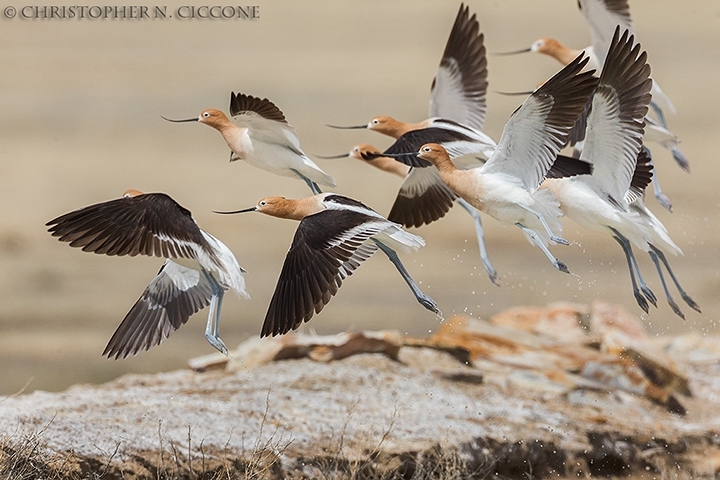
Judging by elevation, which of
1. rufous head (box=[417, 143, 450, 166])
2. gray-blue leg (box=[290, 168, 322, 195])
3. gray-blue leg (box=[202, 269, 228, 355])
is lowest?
gray-blue leg (box=[202, 269, 228, 355])

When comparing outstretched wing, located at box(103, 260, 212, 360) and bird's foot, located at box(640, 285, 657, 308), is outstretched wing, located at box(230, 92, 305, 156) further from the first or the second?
bird's foot, located at box(640, 285, 657, 308)

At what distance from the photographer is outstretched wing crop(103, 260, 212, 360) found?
8.37 meters

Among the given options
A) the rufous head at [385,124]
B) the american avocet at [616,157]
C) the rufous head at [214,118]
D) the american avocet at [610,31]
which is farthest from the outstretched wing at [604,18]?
the rufous head at [214,118]

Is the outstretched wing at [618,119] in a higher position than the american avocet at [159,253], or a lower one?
higher

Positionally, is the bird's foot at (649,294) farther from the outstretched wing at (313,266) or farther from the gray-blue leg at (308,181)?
the gray-blue leg at (308,181)

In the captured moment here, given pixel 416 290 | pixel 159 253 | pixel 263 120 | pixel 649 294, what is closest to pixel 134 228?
pixel 159 253

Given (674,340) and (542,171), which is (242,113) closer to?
(542,171)

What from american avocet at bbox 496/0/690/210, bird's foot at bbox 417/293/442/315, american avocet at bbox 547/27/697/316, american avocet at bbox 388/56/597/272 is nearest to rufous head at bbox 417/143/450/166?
american avocet at bbox 388/56/597/272

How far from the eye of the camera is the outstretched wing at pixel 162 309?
8367 mm

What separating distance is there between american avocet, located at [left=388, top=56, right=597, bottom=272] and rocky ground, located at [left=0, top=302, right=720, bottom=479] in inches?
77.3

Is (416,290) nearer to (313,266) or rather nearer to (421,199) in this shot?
(313,266)

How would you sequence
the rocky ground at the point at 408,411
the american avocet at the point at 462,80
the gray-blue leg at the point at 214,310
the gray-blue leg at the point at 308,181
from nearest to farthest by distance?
1. the gray-blue leg at the point at 214,310
2. the rocky ground at the point at 408,411
3. the gray-blue leg at the point at 308,181
4. the american avocet at the point at 462,80

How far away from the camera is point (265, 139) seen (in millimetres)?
8836

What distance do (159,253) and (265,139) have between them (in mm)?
1870
